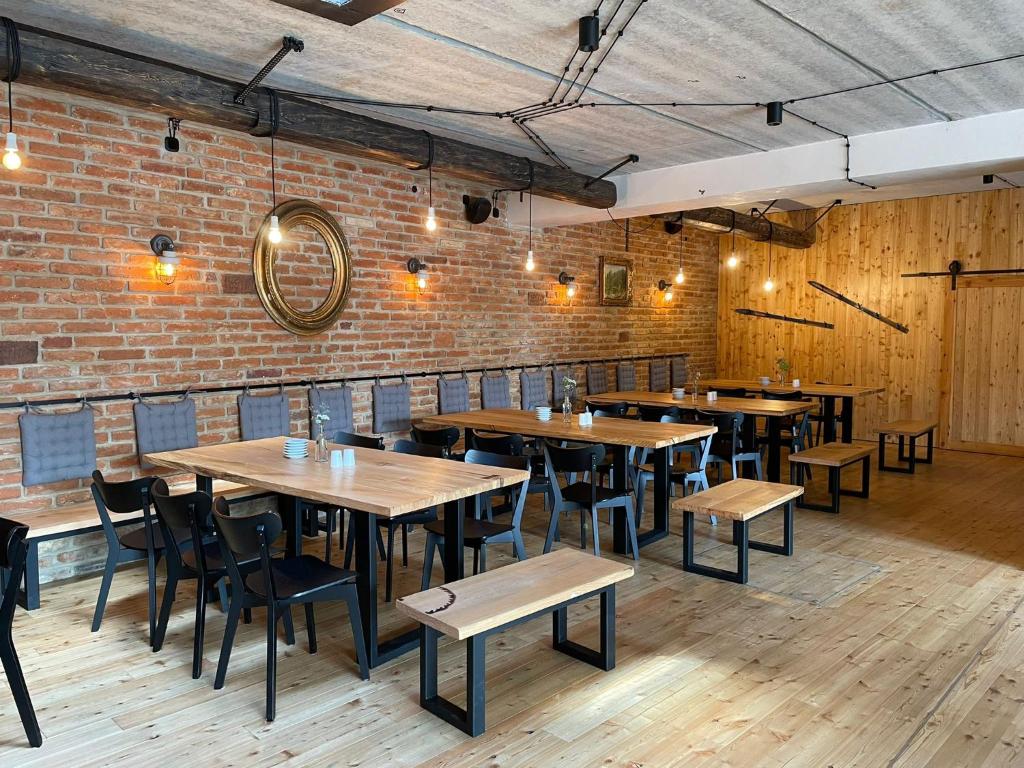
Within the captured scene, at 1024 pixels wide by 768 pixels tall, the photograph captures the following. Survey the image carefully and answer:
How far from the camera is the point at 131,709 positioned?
3.02 m

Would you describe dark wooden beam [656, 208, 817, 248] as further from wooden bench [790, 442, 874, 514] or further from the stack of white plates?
the stack of white plates

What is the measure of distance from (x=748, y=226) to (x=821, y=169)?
9.99ft

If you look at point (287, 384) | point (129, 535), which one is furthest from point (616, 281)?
point (129, 535)

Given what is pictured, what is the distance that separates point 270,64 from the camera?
3.96m

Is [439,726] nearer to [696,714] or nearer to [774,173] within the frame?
[696,714]

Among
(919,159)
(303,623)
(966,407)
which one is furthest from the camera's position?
(966,407)

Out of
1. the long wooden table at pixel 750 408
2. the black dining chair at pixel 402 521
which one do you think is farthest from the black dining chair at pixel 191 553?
the long wooden table at pixel 750 408

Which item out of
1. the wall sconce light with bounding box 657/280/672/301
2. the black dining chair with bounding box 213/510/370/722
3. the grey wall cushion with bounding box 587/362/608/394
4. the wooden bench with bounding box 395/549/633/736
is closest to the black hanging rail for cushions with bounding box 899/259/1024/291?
the wall sconce light with bounding box 657/280/672/301

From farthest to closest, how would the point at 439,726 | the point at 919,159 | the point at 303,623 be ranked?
the point at 919,159 < the point at 303,623 < the point at 439,726

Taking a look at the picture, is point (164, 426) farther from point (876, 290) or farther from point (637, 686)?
point (876, 290)

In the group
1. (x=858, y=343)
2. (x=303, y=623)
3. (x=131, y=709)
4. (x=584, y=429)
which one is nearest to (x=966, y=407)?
(x=858, y=343)

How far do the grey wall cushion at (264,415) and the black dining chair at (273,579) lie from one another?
216 cm

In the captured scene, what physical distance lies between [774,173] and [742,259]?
15.8 ft

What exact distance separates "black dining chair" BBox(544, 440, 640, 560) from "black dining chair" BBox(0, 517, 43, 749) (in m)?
2.73
